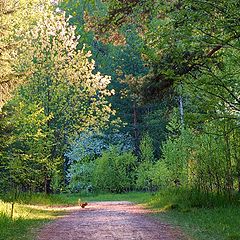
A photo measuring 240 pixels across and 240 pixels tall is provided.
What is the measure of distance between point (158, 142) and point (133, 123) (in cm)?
370

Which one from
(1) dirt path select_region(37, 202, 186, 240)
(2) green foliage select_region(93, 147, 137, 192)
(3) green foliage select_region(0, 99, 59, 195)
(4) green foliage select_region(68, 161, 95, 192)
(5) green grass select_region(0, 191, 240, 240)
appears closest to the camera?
(1) dirt path select_region(37, 202, 186, 240)

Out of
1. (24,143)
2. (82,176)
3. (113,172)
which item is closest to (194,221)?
(24,143)

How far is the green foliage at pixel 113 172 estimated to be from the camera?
1578 inches

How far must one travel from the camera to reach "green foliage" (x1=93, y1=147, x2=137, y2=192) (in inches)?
1578

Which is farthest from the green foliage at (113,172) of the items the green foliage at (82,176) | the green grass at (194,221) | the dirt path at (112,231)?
the dirt path at (112,231)

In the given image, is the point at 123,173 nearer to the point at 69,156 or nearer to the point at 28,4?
the point at 69,156

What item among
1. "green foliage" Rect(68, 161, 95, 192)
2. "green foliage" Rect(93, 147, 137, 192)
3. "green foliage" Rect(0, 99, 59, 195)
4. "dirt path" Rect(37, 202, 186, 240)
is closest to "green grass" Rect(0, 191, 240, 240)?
"dirt path" Rect(37, 202, 186, 240)

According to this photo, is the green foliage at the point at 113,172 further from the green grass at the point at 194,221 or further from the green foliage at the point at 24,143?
the green grass at the point at 194,221

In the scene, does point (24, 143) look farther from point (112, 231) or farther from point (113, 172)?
point (113, 172)

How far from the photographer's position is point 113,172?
40562 mm

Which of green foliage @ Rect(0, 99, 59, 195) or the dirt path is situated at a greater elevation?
green foliage @ Rect(0, 99, 59, 195)

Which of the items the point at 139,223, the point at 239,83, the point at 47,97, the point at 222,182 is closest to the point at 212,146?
the point at 222,182

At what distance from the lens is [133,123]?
4644cm

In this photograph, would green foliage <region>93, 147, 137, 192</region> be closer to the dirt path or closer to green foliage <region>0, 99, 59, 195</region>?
green foliage <region>0, 99, 59, 195</region>
